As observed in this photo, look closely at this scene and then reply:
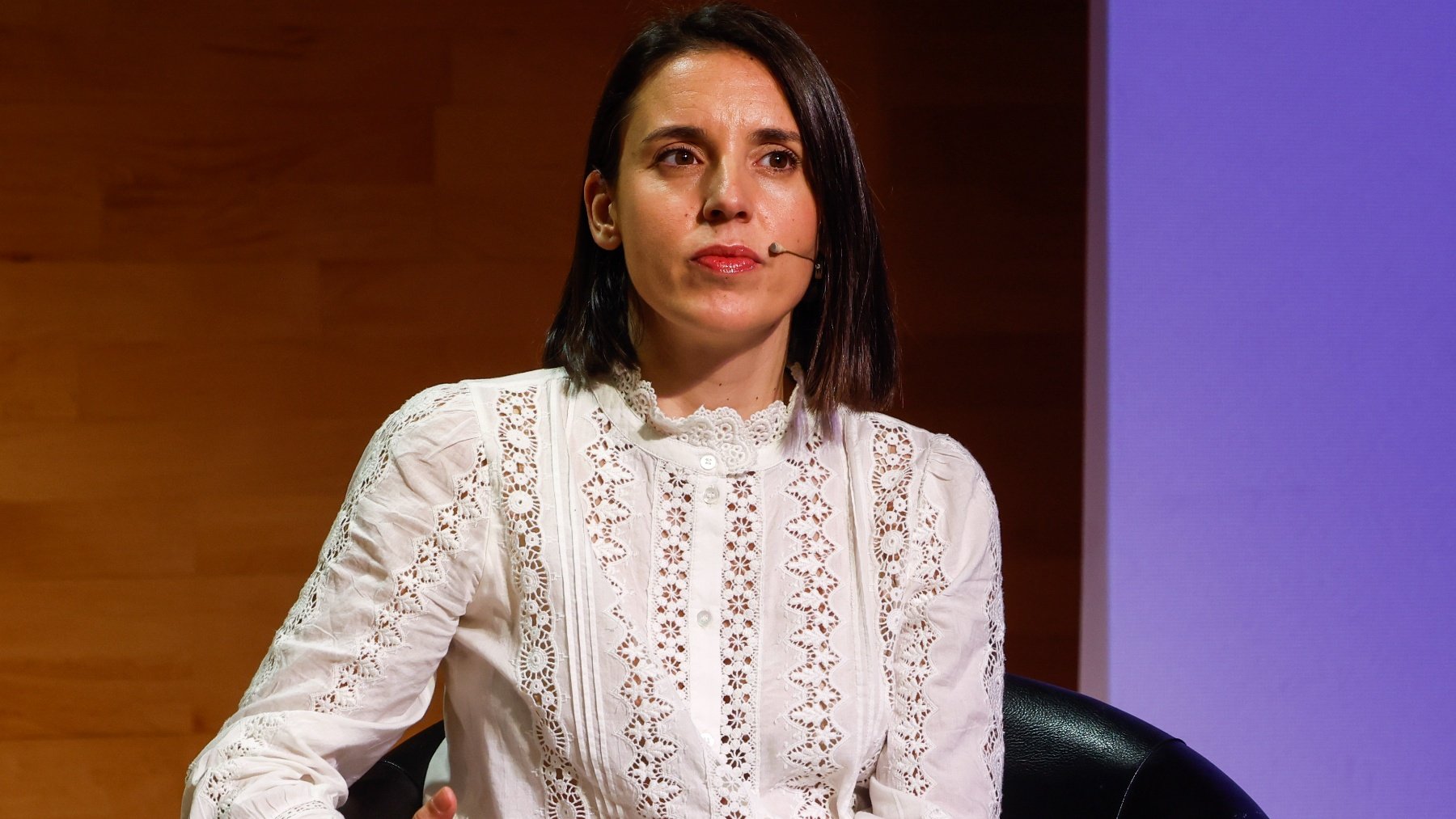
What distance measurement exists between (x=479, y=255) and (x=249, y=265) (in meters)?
0.37

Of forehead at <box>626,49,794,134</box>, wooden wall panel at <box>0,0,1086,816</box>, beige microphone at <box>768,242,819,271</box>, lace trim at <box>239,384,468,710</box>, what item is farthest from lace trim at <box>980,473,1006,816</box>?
wooden wall panel at <box>0,0,1086,816</box>

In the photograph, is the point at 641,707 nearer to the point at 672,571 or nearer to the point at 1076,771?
the point at 672,571

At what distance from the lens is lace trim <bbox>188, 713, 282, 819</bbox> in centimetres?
127

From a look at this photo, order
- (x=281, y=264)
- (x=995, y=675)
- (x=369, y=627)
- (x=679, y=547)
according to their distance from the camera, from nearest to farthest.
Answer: (x=369, y=627), (x=679, y=547), (x=995, y=675), (x=281, y=264)

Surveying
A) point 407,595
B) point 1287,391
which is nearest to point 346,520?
point 407,595

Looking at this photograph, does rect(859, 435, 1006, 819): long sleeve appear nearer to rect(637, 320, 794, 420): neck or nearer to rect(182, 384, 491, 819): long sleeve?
rect(637, 320, 794, 420): neck

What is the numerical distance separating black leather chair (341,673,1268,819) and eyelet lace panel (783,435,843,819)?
13.6 inches

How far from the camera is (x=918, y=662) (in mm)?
1494

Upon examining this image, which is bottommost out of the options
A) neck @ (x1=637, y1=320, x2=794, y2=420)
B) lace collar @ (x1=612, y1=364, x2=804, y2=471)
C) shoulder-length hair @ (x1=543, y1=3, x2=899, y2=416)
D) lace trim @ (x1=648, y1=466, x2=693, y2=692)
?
lace trim @ (x1=648, y1=466, x2=693, y2=692)

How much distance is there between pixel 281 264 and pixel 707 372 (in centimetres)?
113

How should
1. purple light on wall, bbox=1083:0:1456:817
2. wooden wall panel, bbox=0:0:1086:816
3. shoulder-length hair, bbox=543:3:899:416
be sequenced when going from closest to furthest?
1. shoulder-length hair, bbox=543:3:899:416
2. purple light on wall, bbox=1083:0:1456:817
3. wooden wall panel, bbox=0:0:1086:816

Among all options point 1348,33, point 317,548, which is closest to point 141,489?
point 317,548

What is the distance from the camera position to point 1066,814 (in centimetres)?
166

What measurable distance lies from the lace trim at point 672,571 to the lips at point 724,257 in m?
0.23
